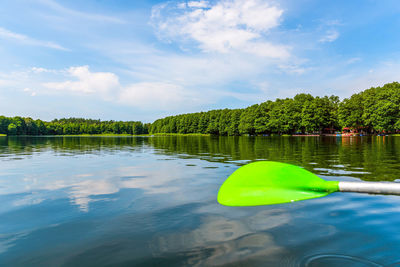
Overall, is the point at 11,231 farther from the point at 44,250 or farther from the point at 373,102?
the point at 373,102

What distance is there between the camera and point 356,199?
5.62 m

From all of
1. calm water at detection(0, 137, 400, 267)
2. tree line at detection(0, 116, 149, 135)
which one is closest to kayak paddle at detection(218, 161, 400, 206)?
calm water at detection(0, 137, 400, 267)

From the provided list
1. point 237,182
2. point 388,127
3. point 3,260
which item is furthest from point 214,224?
point 388,127

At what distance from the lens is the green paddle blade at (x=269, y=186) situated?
392cm

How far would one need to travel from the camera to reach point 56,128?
170500 millimetres

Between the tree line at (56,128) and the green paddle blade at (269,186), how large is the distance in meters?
168

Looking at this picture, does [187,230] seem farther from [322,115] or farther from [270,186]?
[322,115]

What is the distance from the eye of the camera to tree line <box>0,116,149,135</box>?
5379 inches

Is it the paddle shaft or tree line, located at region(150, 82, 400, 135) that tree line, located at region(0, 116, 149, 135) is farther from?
the paddle shaft

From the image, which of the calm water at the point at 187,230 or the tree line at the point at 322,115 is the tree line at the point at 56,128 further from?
the calm water at the point at 187,230

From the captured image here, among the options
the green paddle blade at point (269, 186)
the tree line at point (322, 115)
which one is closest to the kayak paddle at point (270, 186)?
the green paddle blade at point (269, 186)

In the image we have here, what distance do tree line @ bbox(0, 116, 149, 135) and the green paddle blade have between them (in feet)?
551

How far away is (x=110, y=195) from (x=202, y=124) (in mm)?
120310

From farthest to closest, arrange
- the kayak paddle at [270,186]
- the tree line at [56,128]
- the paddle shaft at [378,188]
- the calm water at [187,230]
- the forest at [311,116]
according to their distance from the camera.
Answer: the tree line at [56,128]
the forest at [311,116]
the kayak paddle at [270,186]
the calm water at [187,230]
the paddle shaft at [378,188]
